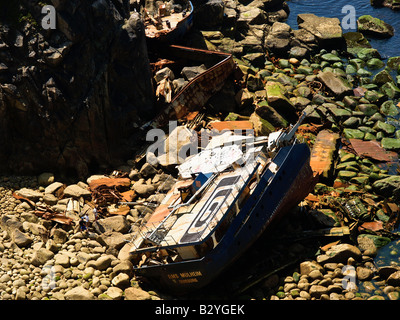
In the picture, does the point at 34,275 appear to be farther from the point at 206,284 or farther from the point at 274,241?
the point at 274,241

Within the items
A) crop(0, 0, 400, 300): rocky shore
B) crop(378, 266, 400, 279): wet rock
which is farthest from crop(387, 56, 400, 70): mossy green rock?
crop(378, 266, 400, 279): wet rock

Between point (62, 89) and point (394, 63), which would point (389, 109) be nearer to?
point (394, 63)

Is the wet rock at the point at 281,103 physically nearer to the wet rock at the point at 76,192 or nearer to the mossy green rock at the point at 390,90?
the mossy green rock at the point at 390,90

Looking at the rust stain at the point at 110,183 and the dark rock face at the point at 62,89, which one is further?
the dark rock face at the point at 62,89

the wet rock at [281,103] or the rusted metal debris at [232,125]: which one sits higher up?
the rusted metal debris at [232,125]

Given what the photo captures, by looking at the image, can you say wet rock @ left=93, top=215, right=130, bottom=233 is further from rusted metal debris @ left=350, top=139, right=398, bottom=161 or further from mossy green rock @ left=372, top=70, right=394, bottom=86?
mossy green rock @ left=372, top=70, right=394, bottom=86

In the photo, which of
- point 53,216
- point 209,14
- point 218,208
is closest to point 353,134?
point 218,208

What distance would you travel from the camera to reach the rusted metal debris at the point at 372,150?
2295cm

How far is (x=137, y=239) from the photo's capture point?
669 inches

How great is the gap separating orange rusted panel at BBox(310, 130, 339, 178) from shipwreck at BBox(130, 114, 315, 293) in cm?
223

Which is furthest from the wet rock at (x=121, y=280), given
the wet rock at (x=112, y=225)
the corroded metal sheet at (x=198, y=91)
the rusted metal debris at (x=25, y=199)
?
the corroded metal sheet at (x=198, y=91)

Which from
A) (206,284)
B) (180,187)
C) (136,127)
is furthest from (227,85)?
(206,284)

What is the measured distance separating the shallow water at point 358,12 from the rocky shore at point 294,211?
2.73 m

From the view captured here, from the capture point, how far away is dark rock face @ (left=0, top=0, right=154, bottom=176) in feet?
65.8
